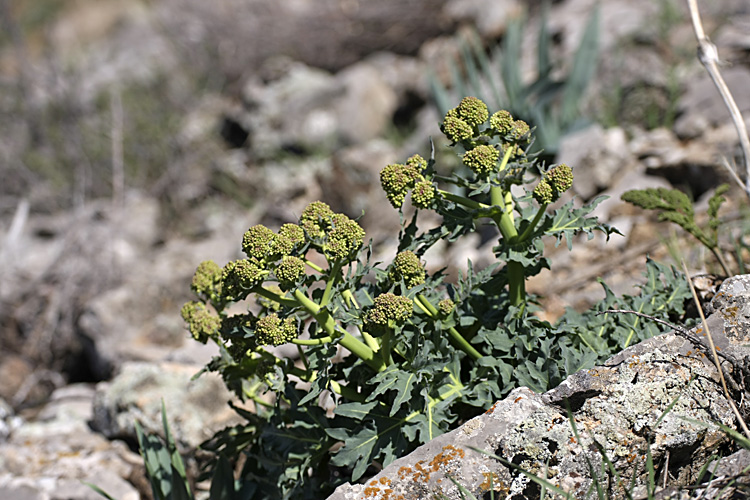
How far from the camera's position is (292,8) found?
10297 millimetres

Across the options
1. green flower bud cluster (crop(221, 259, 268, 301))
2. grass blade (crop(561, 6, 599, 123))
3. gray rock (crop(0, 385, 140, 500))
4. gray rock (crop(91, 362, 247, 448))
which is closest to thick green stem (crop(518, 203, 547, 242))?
green flower bud cluster (crop(221, 259, 268, 301))

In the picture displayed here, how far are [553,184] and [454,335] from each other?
0.55m

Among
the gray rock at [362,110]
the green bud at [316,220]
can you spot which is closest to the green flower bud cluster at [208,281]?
the green bud at [316,220]

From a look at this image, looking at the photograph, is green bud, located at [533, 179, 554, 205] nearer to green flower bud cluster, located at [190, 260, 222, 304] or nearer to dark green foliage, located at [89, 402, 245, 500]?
green flower bud cluster, located at [190, 260, 222, 304]

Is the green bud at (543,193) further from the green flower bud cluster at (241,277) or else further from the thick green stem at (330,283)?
the green flower bud cluster at (241,277)

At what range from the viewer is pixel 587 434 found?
188 cm

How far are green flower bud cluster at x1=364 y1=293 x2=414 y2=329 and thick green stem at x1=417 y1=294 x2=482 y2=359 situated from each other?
0.70 ft

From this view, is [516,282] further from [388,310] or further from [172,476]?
[172,476]

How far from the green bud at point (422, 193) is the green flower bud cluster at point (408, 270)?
0.50 feet

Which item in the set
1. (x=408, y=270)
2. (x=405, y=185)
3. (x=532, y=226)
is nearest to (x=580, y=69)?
Result: (x=532, y=226)

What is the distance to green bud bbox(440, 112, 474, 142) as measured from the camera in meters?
1.98

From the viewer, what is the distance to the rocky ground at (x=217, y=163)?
3.67 metres

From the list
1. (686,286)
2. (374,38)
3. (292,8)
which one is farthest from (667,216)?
(292,8)

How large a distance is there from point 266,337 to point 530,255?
2.79ft
